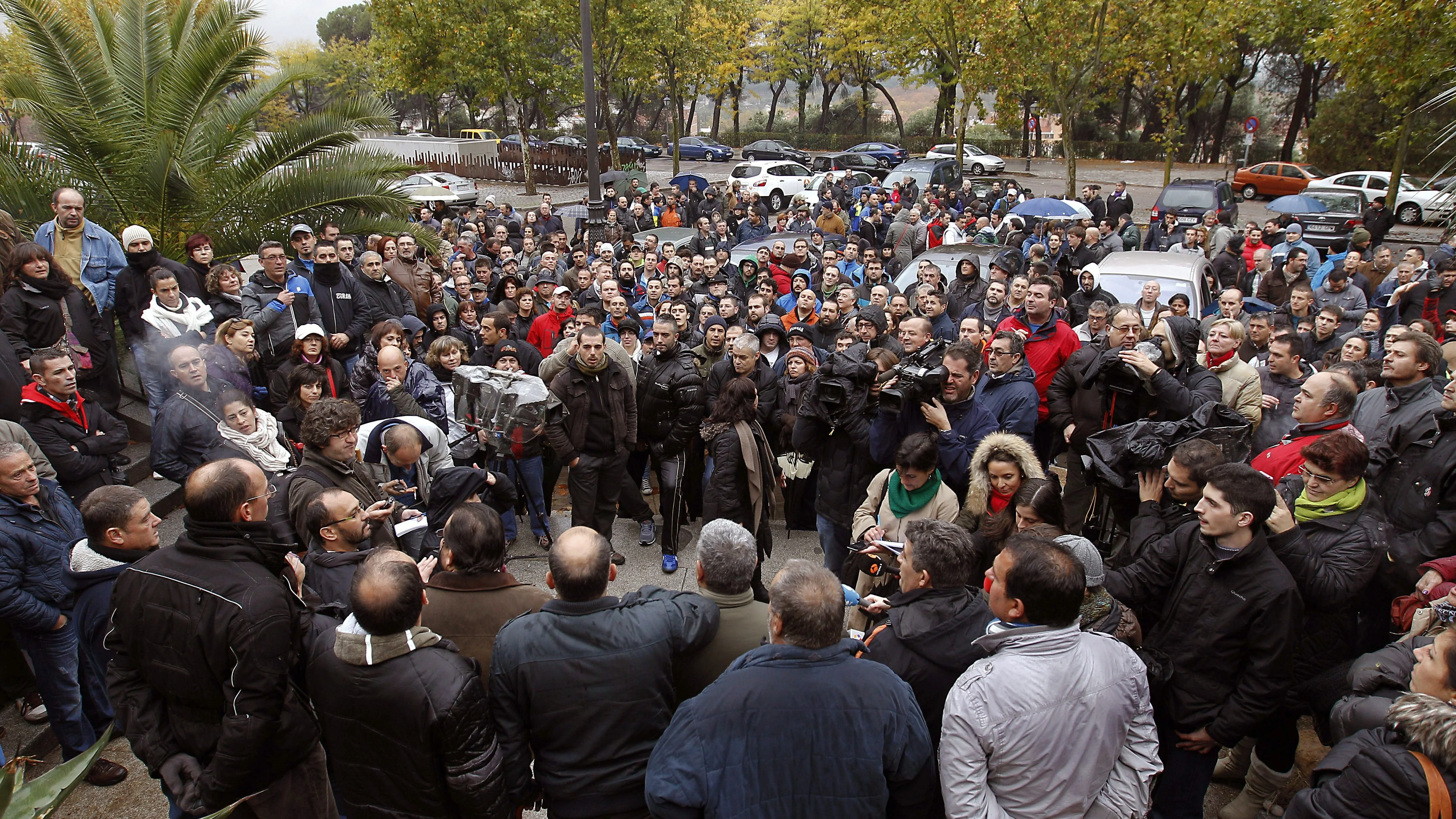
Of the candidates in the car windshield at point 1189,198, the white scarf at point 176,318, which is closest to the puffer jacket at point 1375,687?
the white scarf at point 176,318

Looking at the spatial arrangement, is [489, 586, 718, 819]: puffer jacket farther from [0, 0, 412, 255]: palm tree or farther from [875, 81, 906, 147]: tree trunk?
[875, 81, 906, 147]: tree trunk

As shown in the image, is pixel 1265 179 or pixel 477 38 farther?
pixel 1265 179

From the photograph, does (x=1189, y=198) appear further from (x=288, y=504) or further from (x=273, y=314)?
(x=288, y=504)

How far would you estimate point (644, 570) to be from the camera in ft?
20.1

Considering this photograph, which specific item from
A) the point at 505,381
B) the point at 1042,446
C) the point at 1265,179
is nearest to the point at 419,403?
the point at 505,381

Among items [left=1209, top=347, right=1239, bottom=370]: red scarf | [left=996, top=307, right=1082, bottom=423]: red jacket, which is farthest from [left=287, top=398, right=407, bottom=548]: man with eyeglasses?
[left=1209, top=347, right=1239, bottom=370]: red scarf

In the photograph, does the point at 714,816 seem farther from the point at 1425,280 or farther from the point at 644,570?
the point at 1425,280

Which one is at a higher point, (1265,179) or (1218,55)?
(1218,55)

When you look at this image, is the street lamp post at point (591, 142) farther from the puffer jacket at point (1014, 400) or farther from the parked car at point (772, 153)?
the parked car at point (772, 153)

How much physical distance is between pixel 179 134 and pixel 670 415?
19.0 ft

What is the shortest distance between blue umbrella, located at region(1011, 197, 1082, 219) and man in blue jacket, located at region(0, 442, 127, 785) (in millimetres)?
14552

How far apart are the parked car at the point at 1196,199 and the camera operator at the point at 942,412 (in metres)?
14.9

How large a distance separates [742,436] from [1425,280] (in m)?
7.23

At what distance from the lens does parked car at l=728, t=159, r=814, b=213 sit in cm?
2645
